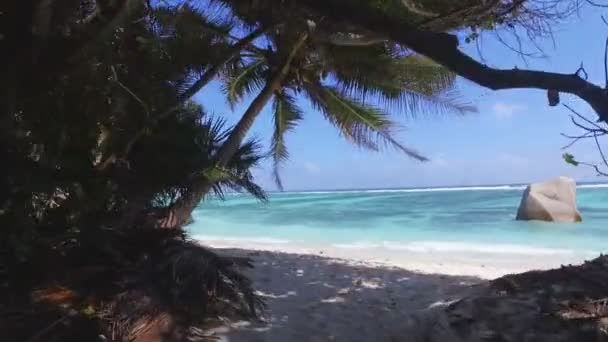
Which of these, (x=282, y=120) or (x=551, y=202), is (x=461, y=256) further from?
(x=551, y=202)

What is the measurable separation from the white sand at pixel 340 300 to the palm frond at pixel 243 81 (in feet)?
11.5

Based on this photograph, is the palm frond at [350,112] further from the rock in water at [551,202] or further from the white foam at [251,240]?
the rock in water at [551,202]

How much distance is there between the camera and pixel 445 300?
4570mm

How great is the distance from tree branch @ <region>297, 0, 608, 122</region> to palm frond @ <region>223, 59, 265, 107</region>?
232 inches

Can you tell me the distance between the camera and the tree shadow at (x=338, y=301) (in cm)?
383

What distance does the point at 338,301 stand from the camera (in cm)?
471

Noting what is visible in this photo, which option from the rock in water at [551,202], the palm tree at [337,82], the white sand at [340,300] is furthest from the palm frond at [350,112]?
the rock in water at [551,202]

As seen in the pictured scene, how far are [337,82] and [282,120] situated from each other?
5.31 ft

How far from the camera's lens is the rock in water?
1770cm

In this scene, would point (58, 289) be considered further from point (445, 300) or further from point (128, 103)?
point (445, 300)

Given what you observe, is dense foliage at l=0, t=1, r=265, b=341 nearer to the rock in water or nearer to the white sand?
the white sand

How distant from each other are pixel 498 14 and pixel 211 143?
3.02 metres

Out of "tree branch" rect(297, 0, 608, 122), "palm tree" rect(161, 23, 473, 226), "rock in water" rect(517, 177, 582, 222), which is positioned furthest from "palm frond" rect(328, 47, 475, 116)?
"rock in water" rect(517, 177, 582, 222)

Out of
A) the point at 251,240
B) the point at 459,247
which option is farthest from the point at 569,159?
the point at 251,240
